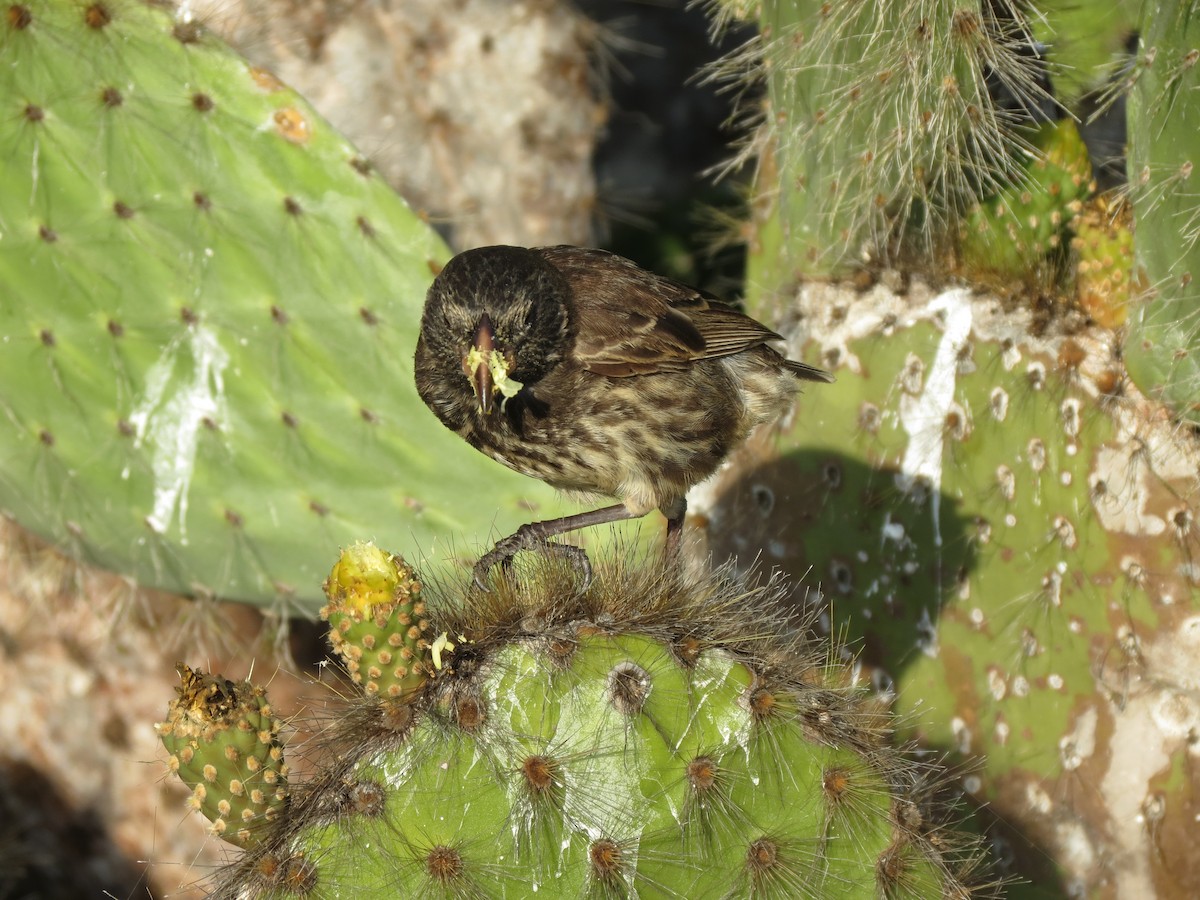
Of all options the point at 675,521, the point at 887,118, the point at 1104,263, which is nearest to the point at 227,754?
the point at 675,521

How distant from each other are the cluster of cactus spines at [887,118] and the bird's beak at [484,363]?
2.75ft

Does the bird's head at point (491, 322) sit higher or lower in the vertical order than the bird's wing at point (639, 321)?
higher

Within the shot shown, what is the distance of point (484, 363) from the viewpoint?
249cm

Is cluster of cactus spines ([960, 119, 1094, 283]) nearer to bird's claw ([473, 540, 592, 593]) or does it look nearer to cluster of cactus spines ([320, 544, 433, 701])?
bird's claw ([473, 540, 592, 593])

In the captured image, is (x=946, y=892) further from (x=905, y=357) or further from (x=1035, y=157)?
(x=1035, y=157)

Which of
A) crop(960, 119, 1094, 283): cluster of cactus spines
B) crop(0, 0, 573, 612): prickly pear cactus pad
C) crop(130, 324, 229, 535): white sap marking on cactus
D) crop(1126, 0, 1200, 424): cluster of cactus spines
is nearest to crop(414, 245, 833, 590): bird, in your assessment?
crop(0, 0, 573, 612): prickly pear cactus pad

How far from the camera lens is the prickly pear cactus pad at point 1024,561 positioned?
275 cm

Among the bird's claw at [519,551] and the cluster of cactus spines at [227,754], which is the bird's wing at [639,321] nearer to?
the bird's claw at [519,551]

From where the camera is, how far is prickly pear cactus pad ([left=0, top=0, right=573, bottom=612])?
9.63 feet

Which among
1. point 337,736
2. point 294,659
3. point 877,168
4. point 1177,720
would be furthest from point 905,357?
point 294,659

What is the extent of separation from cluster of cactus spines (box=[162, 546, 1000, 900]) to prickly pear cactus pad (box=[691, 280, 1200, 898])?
75cm

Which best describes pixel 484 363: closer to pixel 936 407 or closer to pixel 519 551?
pixel 519 551

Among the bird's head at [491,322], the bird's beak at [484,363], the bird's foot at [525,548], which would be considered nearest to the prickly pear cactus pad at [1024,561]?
the bird's foot at [525,548]

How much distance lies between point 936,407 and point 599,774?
1453 mm
